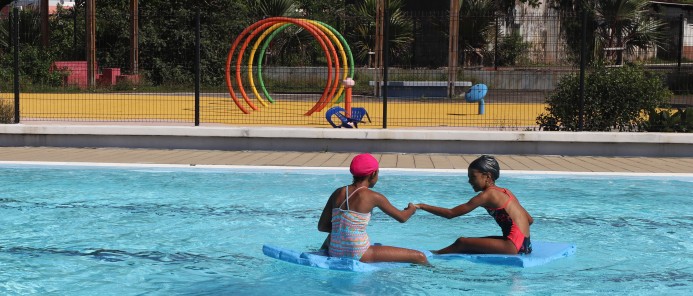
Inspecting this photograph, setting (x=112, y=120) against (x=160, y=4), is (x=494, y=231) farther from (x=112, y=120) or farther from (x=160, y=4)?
(x=160, y=4)

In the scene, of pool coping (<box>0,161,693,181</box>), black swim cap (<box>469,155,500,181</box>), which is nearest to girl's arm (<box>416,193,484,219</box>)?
black swim cap (<box>469,155,500,181</box>)

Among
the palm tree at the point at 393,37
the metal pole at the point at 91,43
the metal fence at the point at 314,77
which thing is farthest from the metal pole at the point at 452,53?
the metal pole at the point at 91,43

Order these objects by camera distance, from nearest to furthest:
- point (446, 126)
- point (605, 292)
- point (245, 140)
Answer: point (605, 292) → point (245, 140) → point (446, 126)

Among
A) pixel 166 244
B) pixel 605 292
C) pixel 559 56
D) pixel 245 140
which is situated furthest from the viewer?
pixel 559 56

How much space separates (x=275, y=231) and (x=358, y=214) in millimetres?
2882

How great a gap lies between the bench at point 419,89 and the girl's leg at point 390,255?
20.8 metres

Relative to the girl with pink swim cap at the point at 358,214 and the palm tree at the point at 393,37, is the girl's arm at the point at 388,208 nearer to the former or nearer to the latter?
the girl with pink swim cap at the point at 358,214

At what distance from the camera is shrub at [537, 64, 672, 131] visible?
1589 cm

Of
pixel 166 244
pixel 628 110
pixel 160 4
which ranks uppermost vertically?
pixel 160 4

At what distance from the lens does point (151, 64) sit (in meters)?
31.1

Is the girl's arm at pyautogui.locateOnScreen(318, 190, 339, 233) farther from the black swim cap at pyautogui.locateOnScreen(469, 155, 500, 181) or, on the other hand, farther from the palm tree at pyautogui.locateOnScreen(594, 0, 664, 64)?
the palm tree at pyautogui.locateOnScreen(594, 0, 664, 64)

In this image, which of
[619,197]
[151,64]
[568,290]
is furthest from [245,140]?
[151,64]

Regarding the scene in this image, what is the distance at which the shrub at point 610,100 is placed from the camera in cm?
1589

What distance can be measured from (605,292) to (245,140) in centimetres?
932
